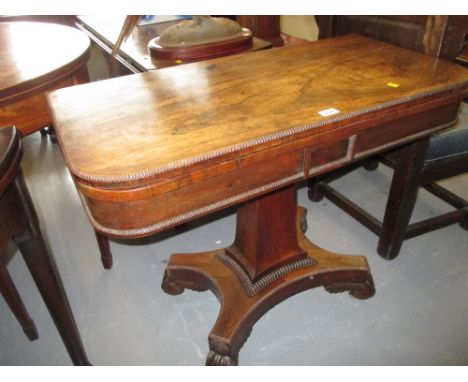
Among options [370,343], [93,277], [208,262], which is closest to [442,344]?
[370,343]

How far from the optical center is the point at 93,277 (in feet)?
4.98

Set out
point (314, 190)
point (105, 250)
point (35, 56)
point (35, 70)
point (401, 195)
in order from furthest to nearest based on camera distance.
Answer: point (314, 190)
point (105, 250)
point (401, 195)
point (35, 56)
point (35, 70)

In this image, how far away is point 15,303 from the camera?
120cm

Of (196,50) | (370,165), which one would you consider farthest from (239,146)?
(370,165)

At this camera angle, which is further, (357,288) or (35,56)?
(357,288)

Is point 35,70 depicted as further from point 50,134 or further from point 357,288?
point 50,134

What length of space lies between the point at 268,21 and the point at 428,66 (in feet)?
6.31

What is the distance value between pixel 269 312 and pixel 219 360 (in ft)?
0.93

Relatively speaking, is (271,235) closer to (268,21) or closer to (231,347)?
(231,347)

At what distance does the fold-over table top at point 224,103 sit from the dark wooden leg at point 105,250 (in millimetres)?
702

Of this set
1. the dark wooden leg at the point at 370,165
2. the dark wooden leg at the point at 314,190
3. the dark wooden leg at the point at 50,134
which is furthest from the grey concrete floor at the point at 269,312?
the dark wooden leg at the point at 50,134

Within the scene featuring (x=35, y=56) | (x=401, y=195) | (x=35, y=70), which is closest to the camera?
(x=35, y=70)

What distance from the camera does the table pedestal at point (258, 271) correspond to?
1.16 m

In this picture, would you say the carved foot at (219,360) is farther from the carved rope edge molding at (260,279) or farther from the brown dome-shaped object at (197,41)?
the brown dome-shaped object at (197,41)
